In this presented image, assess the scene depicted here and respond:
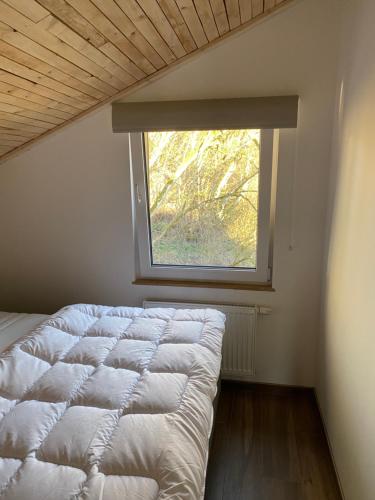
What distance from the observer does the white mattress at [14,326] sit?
1.95 m

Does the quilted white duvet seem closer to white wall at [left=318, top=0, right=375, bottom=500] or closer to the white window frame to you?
the white window frame

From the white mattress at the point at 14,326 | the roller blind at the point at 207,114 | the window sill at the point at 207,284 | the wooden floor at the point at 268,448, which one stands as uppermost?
the roller blind at the point at 207,114

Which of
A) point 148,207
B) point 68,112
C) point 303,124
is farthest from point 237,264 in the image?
point 68,112

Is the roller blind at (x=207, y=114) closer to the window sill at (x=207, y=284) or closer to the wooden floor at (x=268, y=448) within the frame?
the window sill at (x=207, y=284)

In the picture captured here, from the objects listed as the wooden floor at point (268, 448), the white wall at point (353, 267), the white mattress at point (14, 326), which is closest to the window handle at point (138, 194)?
the white mattress at point (14, 326)

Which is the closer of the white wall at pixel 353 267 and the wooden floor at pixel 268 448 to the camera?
the white wall at pixel 353 267

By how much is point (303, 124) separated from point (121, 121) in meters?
1.06

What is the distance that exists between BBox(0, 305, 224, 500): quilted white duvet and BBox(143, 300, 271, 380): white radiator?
0.99 feet

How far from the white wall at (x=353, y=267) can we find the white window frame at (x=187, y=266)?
0.38 meters

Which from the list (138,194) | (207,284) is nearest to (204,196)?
(138,194)

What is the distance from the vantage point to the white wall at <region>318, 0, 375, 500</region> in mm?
1375

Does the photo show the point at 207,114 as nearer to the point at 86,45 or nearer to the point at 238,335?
the point at 86,45

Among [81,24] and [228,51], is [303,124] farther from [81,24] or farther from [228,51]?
[81,24]

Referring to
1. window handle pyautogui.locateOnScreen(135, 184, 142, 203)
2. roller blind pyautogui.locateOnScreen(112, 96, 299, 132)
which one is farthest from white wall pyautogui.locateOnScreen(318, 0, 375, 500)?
window handle pyautogui.locateOnScreen(135, 184, 142, 203)
